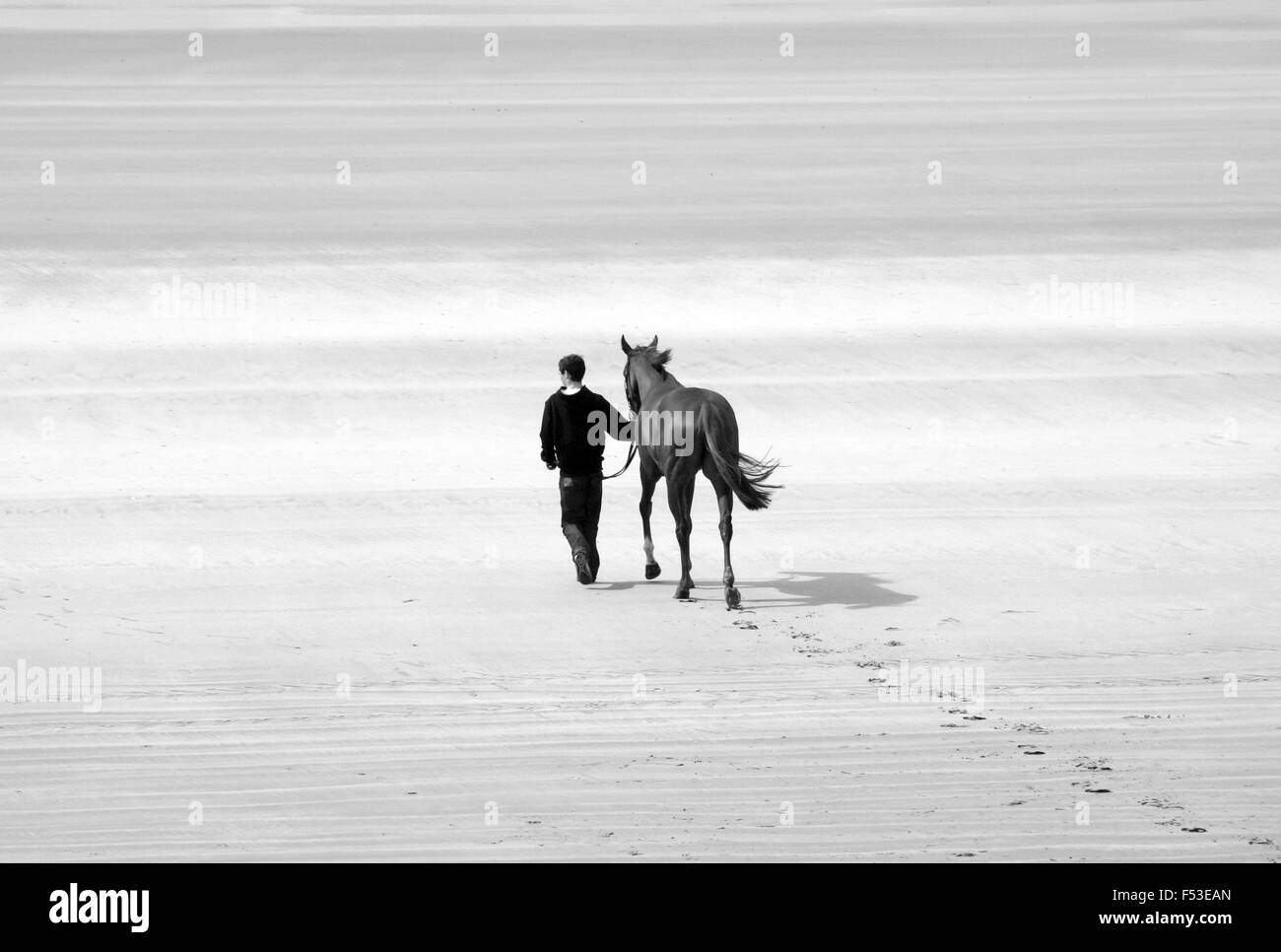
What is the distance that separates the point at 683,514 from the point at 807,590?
999mm

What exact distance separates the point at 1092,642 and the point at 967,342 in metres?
7.31

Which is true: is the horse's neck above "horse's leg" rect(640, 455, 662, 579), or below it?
above

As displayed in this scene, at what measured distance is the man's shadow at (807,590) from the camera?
10.3 m

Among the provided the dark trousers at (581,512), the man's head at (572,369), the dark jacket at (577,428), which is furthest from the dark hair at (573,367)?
the dark trousers at (581,512)

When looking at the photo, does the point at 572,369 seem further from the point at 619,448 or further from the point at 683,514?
the point at 619,448

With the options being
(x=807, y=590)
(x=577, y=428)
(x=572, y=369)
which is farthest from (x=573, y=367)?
(x=807, y=590)

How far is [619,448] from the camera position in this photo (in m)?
14.9

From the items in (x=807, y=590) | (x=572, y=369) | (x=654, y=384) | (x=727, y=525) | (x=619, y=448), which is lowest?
(x=807, y=590)

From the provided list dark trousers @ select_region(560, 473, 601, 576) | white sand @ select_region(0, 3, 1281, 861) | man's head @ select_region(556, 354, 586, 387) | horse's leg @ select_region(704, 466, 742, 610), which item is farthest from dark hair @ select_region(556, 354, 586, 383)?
white sand @ select_region(0, 3, 1281, 861)

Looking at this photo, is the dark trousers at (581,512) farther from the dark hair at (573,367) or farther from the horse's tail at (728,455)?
the horse's tail at (728,455)

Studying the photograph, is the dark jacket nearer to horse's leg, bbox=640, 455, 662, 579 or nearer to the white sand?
horse's leg, bbox=640, 455, 662, 579

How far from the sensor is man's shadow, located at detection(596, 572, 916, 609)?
10312mm

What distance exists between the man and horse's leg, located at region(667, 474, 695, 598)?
2.08ft
